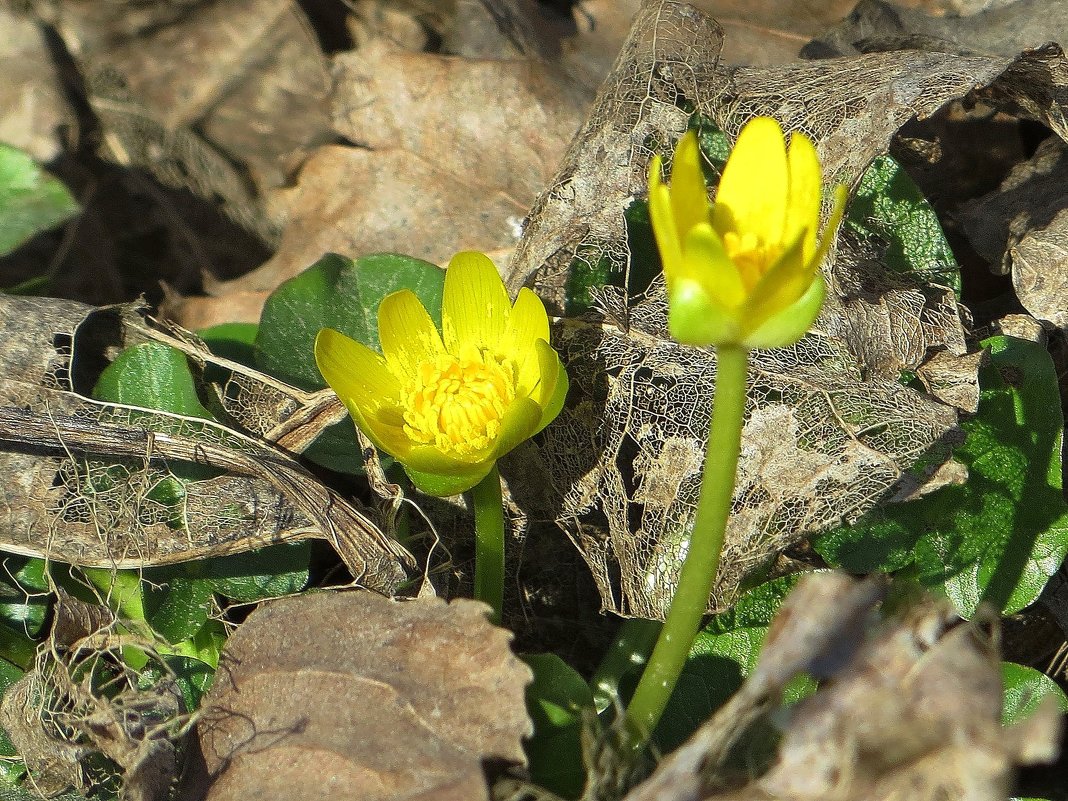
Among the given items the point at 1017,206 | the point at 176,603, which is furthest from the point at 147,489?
the point at 1017,206

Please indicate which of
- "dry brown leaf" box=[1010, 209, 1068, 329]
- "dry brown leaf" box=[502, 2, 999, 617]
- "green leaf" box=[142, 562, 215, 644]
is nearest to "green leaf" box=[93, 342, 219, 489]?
"green leaf" box=[142, 562, 215, 644]

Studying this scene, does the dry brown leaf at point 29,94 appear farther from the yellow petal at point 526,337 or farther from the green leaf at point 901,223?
the green leaf at point 901,223

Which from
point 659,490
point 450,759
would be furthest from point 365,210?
point 450,759

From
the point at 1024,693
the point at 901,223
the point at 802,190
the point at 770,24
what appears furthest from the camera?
the point at 770,24

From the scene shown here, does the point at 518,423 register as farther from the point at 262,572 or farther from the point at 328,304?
the point at 328,304

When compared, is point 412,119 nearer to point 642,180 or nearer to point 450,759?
point 642,180

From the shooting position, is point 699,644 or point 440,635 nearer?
point 440,635

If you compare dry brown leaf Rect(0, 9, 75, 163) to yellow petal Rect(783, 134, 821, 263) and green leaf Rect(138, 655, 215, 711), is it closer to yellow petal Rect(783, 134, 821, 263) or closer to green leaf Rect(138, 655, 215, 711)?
green leaf Rect(138, 655, 215, 711)
